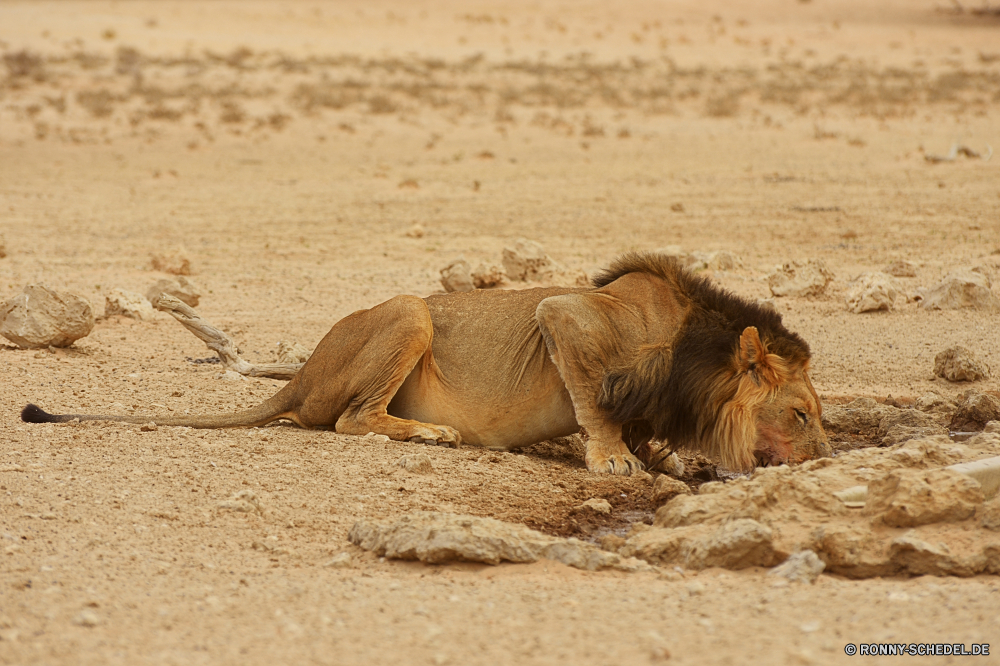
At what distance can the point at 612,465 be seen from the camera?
6.07 metres

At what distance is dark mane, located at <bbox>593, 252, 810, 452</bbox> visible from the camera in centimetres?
582

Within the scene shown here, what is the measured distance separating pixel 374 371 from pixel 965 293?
593 centimetres

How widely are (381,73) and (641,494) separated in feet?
89.0

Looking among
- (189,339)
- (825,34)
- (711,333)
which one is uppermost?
(825,34)

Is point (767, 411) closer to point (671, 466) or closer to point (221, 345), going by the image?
point (671, 466)

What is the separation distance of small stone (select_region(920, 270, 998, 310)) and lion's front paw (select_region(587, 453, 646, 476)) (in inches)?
195

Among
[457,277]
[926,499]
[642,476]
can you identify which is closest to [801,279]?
[457,277]

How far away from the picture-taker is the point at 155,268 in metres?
12.0

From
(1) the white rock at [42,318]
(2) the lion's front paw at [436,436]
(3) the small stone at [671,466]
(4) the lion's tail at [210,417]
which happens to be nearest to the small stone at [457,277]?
(1) the white rock at [42,318]

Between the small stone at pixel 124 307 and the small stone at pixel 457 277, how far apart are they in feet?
9.24

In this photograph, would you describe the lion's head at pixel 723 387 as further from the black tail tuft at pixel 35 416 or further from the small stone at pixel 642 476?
the black tail tuft at pixel 35 416

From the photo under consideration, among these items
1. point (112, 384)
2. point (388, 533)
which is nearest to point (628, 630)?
point (388, 533)

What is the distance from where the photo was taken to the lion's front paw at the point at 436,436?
638cm

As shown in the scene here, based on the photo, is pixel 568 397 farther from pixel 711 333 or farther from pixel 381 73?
pixel 381 73
